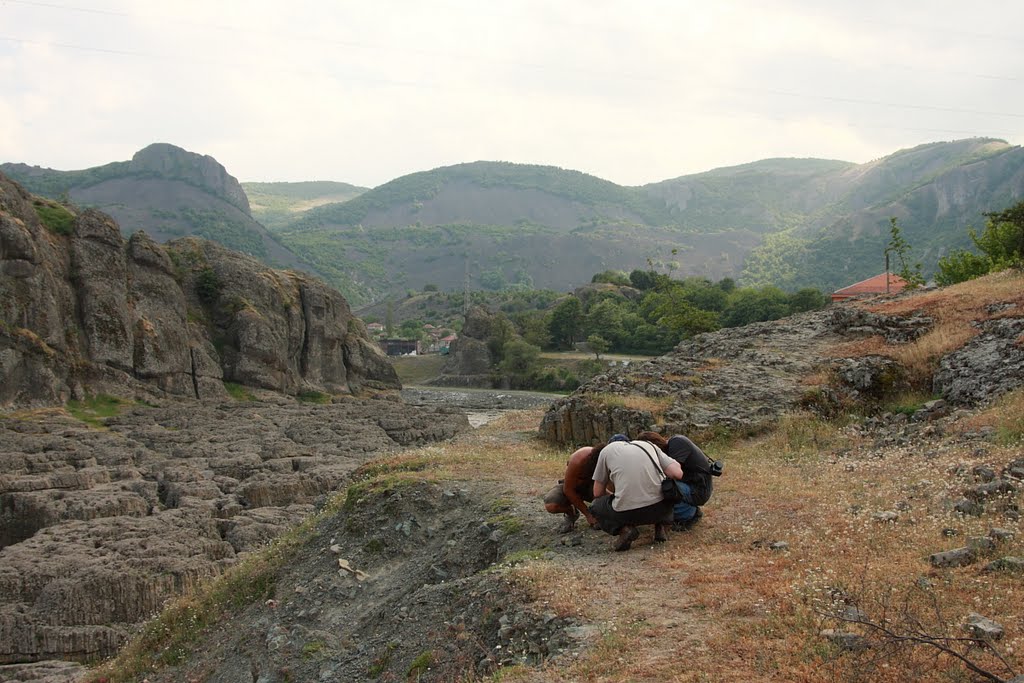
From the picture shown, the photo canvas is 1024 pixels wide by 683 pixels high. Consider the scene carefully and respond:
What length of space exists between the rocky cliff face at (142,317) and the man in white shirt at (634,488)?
47.6 metres

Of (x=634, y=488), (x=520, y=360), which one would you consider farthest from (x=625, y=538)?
(x=520, y=360)

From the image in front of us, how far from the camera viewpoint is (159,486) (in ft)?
104

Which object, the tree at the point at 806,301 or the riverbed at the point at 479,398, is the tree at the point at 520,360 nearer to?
the riverbed at the point at 479,398

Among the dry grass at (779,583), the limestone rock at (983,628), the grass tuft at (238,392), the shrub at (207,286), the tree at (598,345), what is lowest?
the tree at (598,345)

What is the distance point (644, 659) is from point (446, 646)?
128 inches

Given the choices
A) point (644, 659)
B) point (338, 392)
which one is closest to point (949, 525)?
point (644, 659)

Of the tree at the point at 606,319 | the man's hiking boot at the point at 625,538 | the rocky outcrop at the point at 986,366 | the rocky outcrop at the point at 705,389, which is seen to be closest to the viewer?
the man's hiking boot at the point at 625,538

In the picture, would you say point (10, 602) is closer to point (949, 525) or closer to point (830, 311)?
point (949, 525)

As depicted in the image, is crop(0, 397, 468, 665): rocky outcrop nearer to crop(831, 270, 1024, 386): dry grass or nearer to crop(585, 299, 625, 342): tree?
crop(831, 270, 1024, 386): dry grass

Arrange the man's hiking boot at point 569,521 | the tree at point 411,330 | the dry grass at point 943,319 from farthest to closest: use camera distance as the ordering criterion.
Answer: the tree at point 411,330
the dry grass at point 943,319
the man's hiking boot at point 569,521

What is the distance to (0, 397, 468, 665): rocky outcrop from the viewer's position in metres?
20.4

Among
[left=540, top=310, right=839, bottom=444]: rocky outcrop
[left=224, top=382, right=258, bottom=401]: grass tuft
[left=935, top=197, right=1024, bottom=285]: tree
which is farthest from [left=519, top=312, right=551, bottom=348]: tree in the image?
[left=540, top=310, right=839, bottom=444]: rocky outcrop

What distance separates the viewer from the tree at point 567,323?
12531cm

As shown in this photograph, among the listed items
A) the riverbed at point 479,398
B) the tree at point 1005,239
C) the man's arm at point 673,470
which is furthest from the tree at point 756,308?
the man's arm at point 673,470
